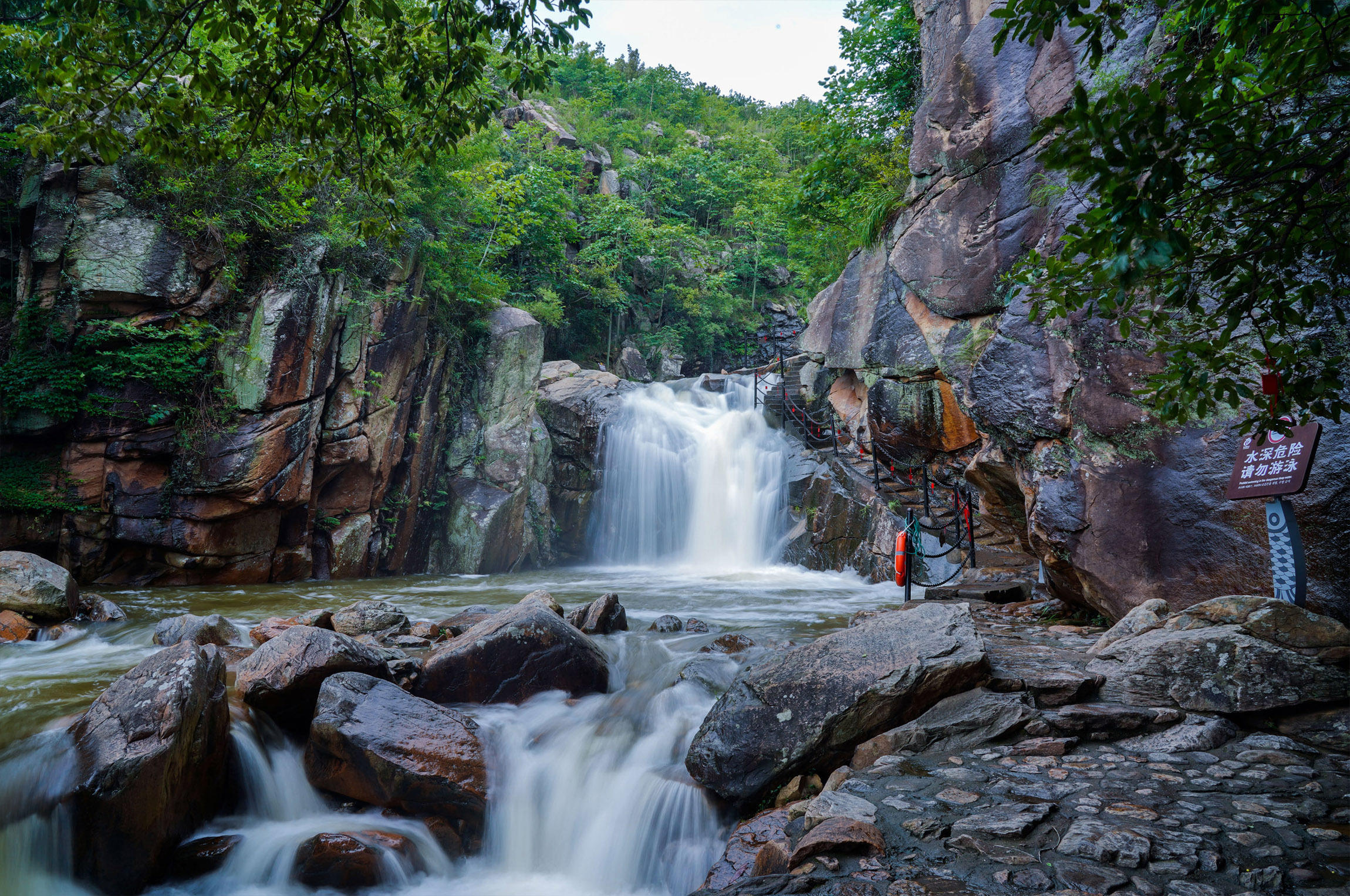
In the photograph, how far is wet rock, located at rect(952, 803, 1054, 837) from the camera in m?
2.94

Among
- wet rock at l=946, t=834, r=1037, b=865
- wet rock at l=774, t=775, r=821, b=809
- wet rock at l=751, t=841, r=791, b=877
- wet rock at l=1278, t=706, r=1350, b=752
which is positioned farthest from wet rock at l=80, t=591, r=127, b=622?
wet rock at l=1278, t=706, r=1350, b=752

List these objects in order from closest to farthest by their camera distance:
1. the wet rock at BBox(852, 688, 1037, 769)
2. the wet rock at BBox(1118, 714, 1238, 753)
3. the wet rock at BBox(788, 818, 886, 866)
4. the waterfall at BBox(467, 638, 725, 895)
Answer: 1. the wet rock at BBox(788, 818, 886, 866)
2. the wet rock at BBox(1118, 714, 1238, 753)
3. the wet rock at BBox(852, 688, 1037, 769)
4. the waterfall at BBox(467, 638, 725, 895)

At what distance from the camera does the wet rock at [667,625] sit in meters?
8.58

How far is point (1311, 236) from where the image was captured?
8.89 feet

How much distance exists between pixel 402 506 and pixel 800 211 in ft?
35.2

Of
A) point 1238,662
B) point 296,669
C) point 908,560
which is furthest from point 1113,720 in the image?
point 296,669

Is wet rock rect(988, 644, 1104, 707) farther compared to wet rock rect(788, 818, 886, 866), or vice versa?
wet rock rect(988, 644, 1104, 707)

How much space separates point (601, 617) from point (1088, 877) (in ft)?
20.6

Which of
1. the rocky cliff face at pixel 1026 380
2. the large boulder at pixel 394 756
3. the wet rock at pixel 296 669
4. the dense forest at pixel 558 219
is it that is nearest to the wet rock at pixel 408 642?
the wet rock at pixel 296 669

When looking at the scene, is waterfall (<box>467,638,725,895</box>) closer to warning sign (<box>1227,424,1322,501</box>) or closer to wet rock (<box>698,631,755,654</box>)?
wet rock (<box>698,631,755,654</box>)

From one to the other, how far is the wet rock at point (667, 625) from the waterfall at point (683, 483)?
24.1 ft

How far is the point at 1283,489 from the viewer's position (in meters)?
4.18

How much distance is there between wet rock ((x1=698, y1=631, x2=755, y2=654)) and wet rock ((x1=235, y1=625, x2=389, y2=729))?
11.0ft

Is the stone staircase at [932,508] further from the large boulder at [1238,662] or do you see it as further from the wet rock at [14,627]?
the wet rock at [14,627]
